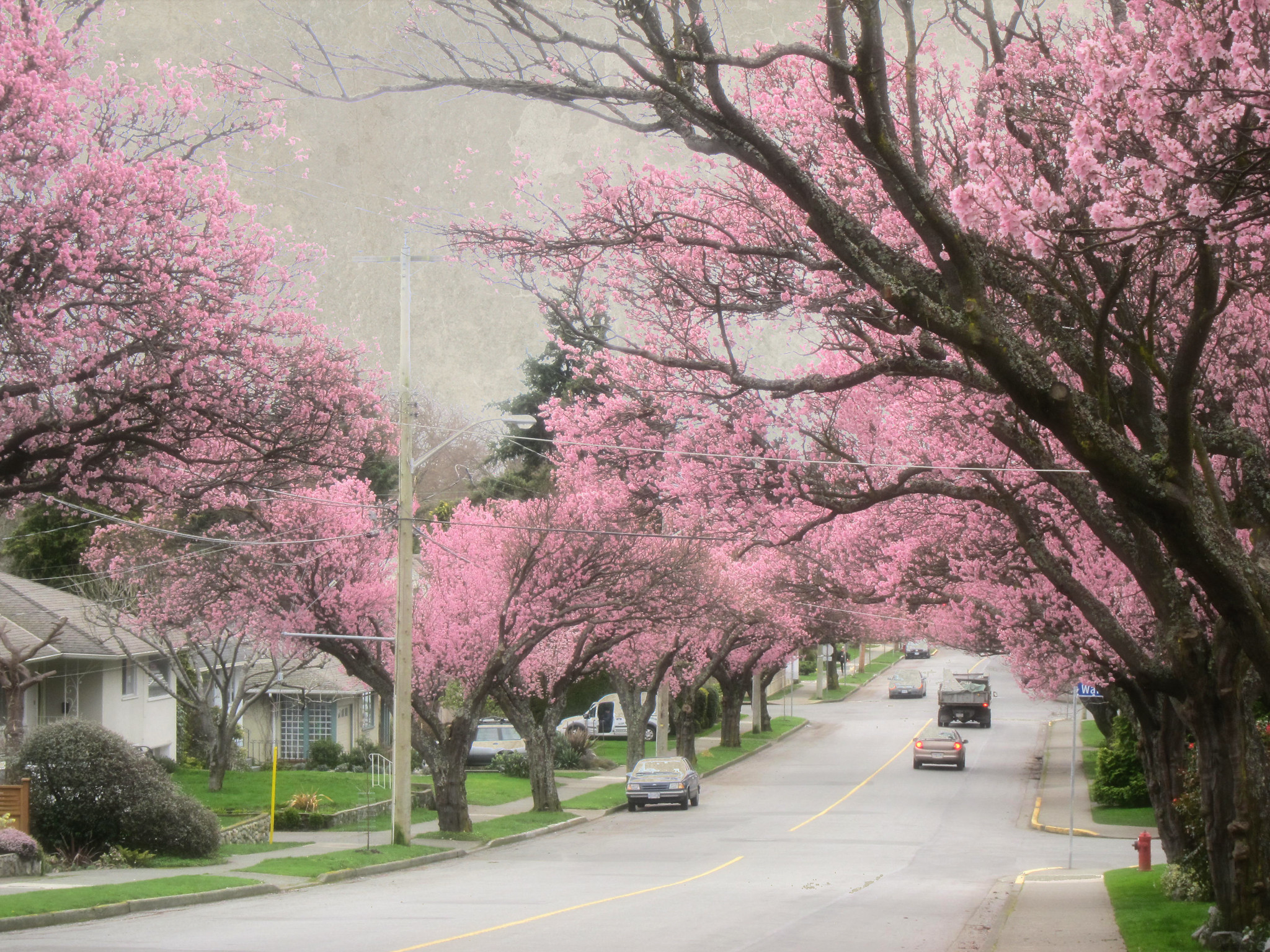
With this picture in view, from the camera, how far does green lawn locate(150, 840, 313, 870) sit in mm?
21516

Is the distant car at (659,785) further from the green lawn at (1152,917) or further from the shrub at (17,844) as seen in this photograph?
the shrub at (17,844)

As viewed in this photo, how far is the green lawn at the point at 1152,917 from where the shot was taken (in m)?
12.3

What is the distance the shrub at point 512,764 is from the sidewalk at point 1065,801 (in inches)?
679

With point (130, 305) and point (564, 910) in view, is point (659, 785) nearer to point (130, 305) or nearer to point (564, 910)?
point (564, 910)

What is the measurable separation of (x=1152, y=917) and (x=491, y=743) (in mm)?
36632

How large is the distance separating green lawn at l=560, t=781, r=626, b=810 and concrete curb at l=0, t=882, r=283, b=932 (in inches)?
675

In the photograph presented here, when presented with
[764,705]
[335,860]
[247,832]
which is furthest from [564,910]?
[764,705]

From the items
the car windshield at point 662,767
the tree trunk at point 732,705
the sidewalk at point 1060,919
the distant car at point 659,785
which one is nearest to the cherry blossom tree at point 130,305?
the sidewalk at point 1060,919

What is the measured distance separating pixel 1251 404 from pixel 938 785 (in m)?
30.3

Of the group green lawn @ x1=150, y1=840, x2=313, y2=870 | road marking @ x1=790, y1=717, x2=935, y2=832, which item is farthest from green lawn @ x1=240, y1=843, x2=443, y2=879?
road marking @ x1=790, y1=717, x2=935, y2=832

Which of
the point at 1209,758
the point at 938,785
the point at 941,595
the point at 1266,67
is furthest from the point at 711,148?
the point at 938,785

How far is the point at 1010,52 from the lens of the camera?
13.0 m

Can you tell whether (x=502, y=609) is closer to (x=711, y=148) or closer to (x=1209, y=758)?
(x=1209, y=758)

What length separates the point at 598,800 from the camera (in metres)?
38.2
